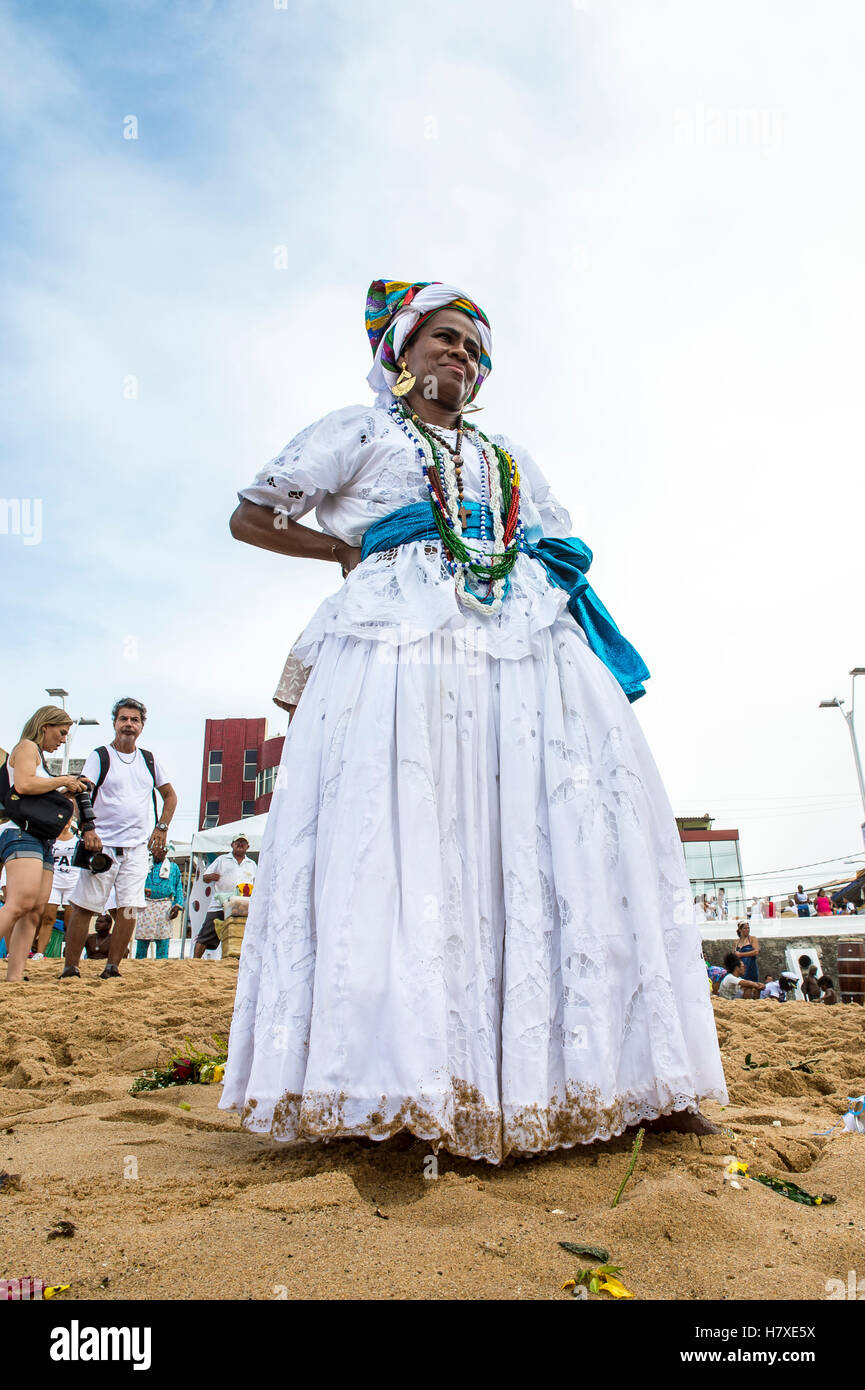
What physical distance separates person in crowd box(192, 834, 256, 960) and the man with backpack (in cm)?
303

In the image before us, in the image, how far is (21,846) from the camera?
5.41 m

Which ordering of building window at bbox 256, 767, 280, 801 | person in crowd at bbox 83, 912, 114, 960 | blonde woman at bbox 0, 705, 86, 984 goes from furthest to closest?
1. building window at bbox 256, 767, 280, 801
2. person in crowd at bbox 83, 912, 114, 960
3. blonde woman at bbox 0, 705, 86, 984

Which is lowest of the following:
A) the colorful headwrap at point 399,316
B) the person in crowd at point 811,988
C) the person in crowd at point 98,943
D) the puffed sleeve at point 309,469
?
the person in crowd at point 811,988

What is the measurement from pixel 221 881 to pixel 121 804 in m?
3.79

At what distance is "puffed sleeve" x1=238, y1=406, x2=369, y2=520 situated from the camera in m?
2.56

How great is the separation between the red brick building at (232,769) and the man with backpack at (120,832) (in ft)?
95.1

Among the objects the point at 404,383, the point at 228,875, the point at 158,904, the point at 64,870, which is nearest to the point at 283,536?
the point at 404,383

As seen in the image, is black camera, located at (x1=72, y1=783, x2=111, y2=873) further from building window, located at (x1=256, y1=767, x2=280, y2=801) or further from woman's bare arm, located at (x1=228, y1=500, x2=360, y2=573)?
building window, located at (x1=256, y1=767, x2=280, y2=801)

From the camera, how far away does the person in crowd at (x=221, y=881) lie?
384 inches

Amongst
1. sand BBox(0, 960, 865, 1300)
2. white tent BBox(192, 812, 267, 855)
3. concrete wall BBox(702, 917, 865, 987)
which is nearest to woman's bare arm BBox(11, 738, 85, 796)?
sand BBox(0, 960, 865, 1300)

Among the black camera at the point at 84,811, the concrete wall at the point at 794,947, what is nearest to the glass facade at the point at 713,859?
the concrete wall at the point at 794,947

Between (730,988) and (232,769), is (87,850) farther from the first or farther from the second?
(232,769)

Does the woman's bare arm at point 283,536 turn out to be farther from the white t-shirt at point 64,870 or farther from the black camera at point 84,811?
the white t-shirt at point 64,870
